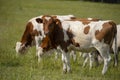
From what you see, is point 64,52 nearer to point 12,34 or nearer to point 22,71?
point 22,71

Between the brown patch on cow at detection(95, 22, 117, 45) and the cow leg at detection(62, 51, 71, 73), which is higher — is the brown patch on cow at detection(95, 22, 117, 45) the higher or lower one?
the higher one

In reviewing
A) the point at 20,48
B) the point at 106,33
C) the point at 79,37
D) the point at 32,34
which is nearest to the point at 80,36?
the point at 79,37

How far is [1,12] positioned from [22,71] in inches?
1064

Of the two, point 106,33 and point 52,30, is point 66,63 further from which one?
point 106,33

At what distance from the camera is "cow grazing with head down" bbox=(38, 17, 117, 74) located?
14.3 meters

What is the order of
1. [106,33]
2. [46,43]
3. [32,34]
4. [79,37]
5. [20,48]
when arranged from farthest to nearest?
[32,34] < [20,48] < [46,43] < [79,37] < [106,33]

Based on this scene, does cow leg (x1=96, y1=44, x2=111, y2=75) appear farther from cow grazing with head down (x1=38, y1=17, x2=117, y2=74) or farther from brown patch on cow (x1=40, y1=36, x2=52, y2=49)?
brown patch on cow (x1=40, y1=36, x2=52, y2=49)

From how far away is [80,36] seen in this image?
14.6m

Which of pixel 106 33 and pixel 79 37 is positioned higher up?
pixel 106 33

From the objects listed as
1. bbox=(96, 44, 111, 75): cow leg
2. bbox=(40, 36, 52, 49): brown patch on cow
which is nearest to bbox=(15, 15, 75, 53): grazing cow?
bbox=(40, 36, 52, 49): brown patch on cow

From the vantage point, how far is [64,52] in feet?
48.0

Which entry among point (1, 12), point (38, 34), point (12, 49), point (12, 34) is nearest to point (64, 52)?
point (38, 34)

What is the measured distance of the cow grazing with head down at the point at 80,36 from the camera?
1427 centimetres

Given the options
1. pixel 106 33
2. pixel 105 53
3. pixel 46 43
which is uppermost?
pixel 106 33
